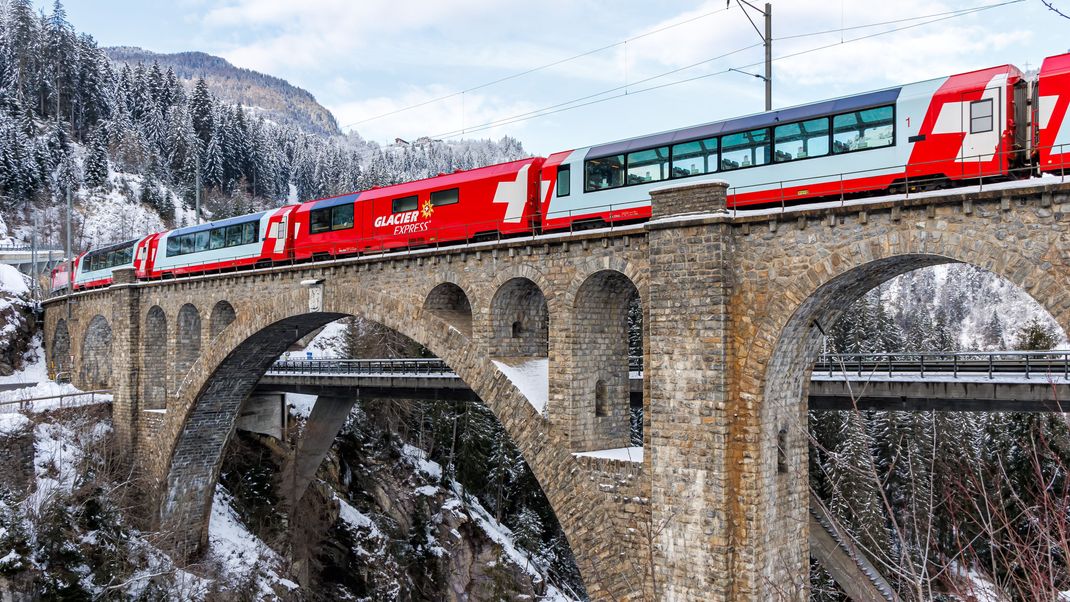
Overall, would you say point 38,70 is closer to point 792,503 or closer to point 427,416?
point 427,416

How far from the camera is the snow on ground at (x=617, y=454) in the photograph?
17.9 metres

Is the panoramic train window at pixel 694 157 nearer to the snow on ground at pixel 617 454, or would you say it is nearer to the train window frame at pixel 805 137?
the train window frame at pixel 805 137

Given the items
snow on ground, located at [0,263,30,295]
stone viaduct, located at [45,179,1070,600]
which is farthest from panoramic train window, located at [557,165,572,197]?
snow on ground, located at [0,263,30,295]

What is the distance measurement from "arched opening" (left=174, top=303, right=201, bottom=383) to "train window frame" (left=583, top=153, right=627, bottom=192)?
69.6 feet

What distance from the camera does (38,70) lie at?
95.2 metres

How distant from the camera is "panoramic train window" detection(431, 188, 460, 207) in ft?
80.3

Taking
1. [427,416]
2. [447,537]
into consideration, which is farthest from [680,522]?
[427,416]

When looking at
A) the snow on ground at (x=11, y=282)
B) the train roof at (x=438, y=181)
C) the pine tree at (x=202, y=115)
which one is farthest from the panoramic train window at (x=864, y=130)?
the pine tree at (x=202, y=115)

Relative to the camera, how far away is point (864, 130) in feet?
53.3

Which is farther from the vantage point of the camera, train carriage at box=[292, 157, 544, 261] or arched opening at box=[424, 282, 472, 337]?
arched opening at box=[424, 282, 472, 337]

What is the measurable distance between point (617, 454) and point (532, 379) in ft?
10.7

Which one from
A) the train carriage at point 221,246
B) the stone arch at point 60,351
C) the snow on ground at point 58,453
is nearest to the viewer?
the snow on ground at point 58,453

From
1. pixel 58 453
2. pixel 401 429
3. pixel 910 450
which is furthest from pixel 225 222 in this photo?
pixel 910 450

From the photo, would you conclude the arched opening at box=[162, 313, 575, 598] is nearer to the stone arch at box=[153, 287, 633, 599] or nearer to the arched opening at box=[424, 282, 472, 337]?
the stone arch at box=[153, 287, 633, 599]
